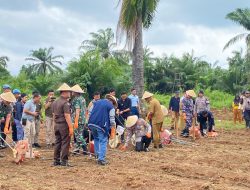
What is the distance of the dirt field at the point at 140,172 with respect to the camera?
7.95 metres

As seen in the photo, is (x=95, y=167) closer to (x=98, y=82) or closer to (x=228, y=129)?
(x=228, y=129)

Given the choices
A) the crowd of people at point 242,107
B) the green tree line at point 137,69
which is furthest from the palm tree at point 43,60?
the crowd of people at point 242,107

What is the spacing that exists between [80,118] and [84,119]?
13cm

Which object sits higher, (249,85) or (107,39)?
(107,39)

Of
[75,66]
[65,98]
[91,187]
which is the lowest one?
[91,187]

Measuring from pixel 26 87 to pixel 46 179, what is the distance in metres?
35.6

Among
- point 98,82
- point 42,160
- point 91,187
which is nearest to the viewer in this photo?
point 91,187

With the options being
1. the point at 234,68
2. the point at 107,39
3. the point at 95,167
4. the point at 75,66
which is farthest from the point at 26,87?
the point at 95,167

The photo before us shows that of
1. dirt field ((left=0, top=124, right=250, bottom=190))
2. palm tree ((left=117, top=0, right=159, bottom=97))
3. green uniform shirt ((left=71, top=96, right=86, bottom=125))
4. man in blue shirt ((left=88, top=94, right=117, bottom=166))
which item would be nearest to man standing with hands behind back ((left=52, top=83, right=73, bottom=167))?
dirt field ((left=0, top=124, right=250, bottom=190))

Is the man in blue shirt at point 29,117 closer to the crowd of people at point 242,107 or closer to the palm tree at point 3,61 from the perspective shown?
the crowd of people at point 242,107

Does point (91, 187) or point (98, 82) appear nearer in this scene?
point (91, 187)

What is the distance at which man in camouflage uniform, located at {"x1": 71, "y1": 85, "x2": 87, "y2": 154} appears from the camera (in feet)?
36.0

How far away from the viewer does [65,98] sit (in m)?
9.95

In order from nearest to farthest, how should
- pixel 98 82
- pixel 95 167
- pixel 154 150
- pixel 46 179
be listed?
pixel 46 179 < pixel 95 167 < pixel 154 150 < pixel 98 82
